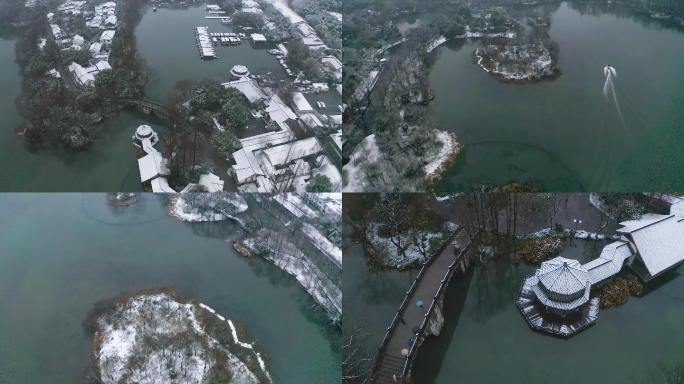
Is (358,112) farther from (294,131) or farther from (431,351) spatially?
(431,351)

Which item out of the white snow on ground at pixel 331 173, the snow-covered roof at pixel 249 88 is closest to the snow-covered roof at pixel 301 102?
the snow-covered roof at pixel 249 88

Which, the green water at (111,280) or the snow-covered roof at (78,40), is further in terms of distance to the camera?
the snow-covered roof at (78,40)

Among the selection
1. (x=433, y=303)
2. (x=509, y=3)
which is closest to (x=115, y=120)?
(x=433, y=303)

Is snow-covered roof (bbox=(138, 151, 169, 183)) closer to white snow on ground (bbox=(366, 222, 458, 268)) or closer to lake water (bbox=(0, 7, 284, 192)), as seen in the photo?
lake water (bbox=(0, 7, 284, 192))

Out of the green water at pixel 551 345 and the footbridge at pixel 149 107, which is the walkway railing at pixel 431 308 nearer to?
the green water at pixel 551 345

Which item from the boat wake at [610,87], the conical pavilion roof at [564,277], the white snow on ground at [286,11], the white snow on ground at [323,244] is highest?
the boat wake at [610,87]
